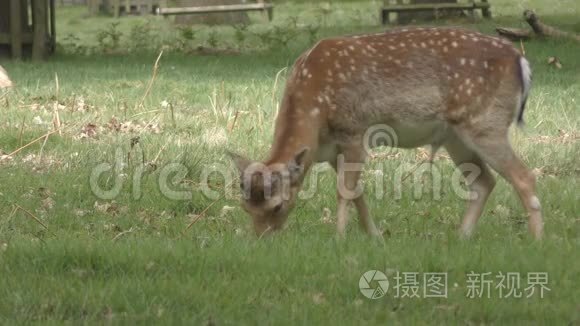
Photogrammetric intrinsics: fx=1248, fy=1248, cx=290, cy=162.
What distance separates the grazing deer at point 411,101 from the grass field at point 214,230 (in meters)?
0.42

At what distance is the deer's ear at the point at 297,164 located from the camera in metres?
7.40

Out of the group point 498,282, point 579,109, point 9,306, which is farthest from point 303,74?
point 579,109

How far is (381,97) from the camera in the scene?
26.2 ft

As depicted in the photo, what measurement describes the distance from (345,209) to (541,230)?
1.22 meters

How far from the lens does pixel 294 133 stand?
7.61m

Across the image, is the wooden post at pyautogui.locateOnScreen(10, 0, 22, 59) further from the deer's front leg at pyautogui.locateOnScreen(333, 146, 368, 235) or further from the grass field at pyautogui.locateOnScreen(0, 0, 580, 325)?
the deer's front leg at pyautogui.locateOnScreen(333, 146, 368, 235)

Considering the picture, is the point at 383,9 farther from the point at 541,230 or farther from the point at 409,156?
the point at 541,230

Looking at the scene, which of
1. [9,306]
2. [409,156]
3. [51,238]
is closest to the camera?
[9,306]
